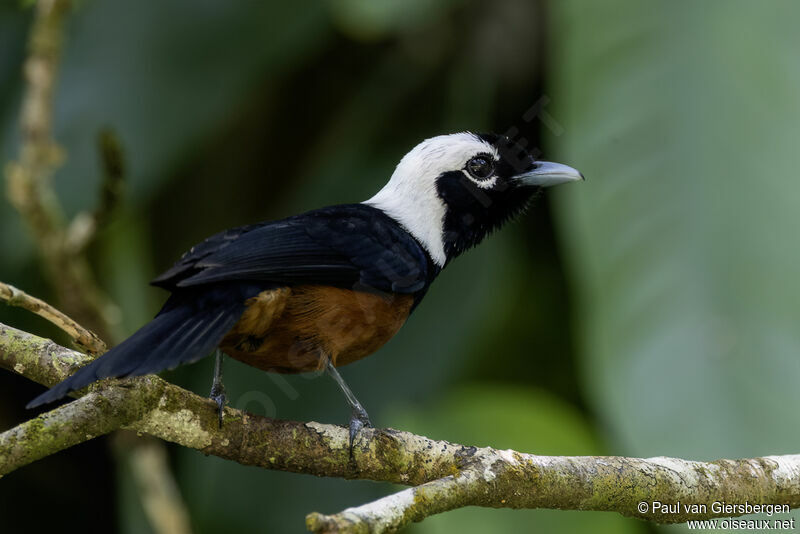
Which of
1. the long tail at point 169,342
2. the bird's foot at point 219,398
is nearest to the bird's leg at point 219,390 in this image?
the bird's foot at point 219,398

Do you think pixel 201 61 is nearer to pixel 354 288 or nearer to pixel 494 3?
pixel 494 3

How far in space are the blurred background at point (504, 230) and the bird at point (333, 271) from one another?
394mm

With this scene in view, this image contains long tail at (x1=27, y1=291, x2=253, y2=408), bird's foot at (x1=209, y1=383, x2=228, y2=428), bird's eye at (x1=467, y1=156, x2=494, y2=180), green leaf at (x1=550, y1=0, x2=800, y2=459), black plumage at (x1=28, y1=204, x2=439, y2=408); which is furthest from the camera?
bird's eye at (x1=467, y1=156, x2=494, y2=180)

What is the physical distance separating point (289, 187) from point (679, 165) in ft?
6.64

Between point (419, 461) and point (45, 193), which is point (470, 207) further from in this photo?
point (45, 193)

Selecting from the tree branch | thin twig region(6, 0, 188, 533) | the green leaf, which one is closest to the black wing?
the tree branch

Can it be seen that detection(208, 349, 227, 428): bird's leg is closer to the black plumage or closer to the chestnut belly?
the chestnut belly

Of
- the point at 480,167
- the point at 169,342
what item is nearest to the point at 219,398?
the point at 169,342

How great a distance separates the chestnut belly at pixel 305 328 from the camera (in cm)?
246

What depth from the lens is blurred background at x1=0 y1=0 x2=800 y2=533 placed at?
3.11 meters

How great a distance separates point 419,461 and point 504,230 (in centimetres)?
197

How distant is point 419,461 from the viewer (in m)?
2.26

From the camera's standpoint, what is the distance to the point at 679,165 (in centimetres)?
333

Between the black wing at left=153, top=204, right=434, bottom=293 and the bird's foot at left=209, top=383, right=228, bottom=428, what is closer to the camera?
the bird's foot at left=209, top=383, right=228, bottom=428
